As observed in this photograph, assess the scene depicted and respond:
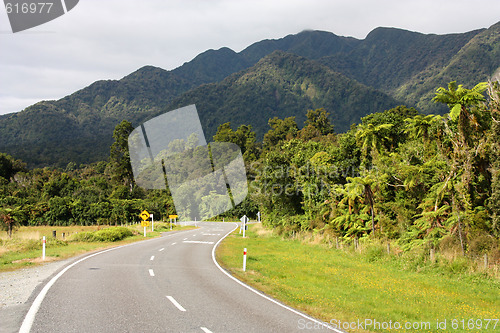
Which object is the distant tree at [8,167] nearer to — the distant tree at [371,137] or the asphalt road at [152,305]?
the distant tree at [371,137]

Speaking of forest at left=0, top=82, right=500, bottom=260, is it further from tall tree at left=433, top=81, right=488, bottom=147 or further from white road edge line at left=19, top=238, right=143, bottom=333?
white road edge line at left=19, top=238, right=143, bottom=333

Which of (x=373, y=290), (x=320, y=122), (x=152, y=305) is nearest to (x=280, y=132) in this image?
(x=320, y=122)

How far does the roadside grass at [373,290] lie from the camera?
11.8 m

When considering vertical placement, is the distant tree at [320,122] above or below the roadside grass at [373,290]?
above

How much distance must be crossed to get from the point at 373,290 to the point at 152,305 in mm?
9822

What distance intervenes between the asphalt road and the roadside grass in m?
1.54

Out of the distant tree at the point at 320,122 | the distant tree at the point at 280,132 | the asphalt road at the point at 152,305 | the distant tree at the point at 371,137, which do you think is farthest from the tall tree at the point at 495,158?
the distant tree at the point at 280,132

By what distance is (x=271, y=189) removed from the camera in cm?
4584

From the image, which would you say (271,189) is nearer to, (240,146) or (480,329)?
(480,329)

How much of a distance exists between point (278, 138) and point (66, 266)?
111 meters

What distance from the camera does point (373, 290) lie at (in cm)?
1602

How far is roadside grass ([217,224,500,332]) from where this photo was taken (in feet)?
38.7

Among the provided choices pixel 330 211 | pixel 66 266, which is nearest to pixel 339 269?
pixel 66 266

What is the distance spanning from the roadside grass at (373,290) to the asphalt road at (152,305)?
1539 millimetres
